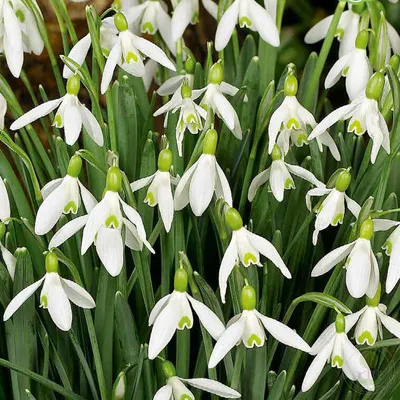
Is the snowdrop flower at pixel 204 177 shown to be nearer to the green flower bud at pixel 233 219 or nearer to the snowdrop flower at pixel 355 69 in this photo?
the green flower bud at pixel 233 219

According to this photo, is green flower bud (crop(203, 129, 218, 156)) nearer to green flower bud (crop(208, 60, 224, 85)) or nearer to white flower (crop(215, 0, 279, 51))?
green flower bud (crop(208, 60, 224, 85))

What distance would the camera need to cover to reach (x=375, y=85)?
30.3 inches

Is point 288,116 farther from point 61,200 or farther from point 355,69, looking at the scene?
point 61,200

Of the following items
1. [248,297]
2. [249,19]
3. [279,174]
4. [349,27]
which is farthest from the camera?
[349,27]

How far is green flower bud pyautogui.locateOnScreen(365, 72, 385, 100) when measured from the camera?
768 mm

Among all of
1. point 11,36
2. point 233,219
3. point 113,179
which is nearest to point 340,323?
point 233,219

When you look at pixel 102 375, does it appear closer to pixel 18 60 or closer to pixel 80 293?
pixel 80 293

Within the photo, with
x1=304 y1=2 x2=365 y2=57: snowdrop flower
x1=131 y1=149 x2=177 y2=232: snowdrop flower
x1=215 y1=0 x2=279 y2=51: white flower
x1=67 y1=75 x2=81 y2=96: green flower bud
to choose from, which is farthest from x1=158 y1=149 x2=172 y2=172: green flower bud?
x1=304 y1=2 x2=365 y2=57: snowdrop flower

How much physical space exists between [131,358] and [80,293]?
0.13 metres

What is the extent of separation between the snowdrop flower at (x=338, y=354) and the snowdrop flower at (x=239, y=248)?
0.22 feet

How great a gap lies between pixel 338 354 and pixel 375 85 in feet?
0.80

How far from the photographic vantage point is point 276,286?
3.05 ft

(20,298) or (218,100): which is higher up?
(218,100)

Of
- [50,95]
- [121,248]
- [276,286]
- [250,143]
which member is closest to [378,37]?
[250,143]
